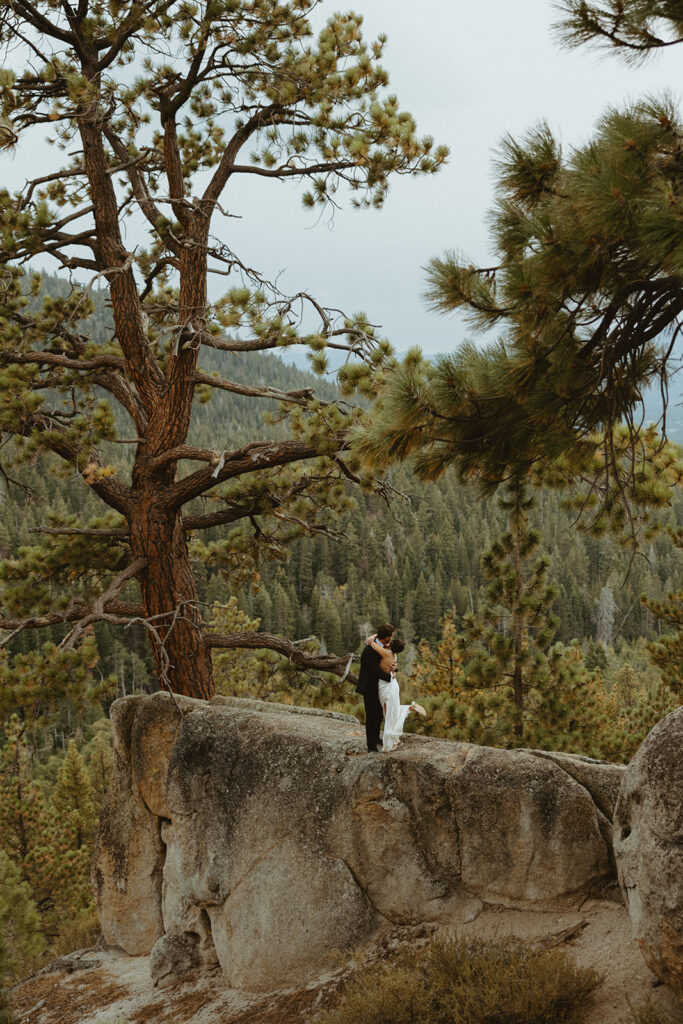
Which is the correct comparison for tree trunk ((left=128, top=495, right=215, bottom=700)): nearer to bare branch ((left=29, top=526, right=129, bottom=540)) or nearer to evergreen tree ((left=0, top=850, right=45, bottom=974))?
bare branch ((left=29, top=526, right=129, bottom=540))

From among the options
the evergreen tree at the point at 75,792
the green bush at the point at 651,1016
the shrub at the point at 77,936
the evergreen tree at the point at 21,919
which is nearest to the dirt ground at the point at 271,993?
the green bush at the point at 651,1016

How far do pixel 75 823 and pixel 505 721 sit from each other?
69.3 feet

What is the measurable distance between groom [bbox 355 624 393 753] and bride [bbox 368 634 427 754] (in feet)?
0.16

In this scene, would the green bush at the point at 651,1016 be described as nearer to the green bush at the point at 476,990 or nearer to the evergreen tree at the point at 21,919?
the green bush at the point at 476,990

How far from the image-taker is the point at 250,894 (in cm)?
730

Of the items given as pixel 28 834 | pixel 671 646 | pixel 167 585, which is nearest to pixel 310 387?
pixel 167 585

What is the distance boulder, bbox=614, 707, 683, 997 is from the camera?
465cm

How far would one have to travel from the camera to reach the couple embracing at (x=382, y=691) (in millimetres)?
7270

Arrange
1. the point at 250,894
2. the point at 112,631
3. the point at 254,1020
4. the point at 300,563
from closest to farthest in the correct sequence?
the point at 254,1020
the point at 250,894
the point at 112,631
the point at 300,563

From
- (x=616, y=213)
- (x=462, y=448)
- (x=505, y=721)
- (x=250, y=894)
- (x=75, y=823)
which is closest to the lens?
(x=616, y=213)

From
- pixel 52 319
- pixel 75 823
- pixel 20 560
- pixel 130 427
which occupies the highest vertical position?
pixel 130 427

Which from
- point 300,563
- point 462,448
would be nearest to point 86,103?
point 462,448

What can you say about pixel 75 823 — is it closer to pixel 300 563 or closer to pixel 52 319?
pixel 52 319

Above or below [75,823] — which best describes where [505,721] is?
above
